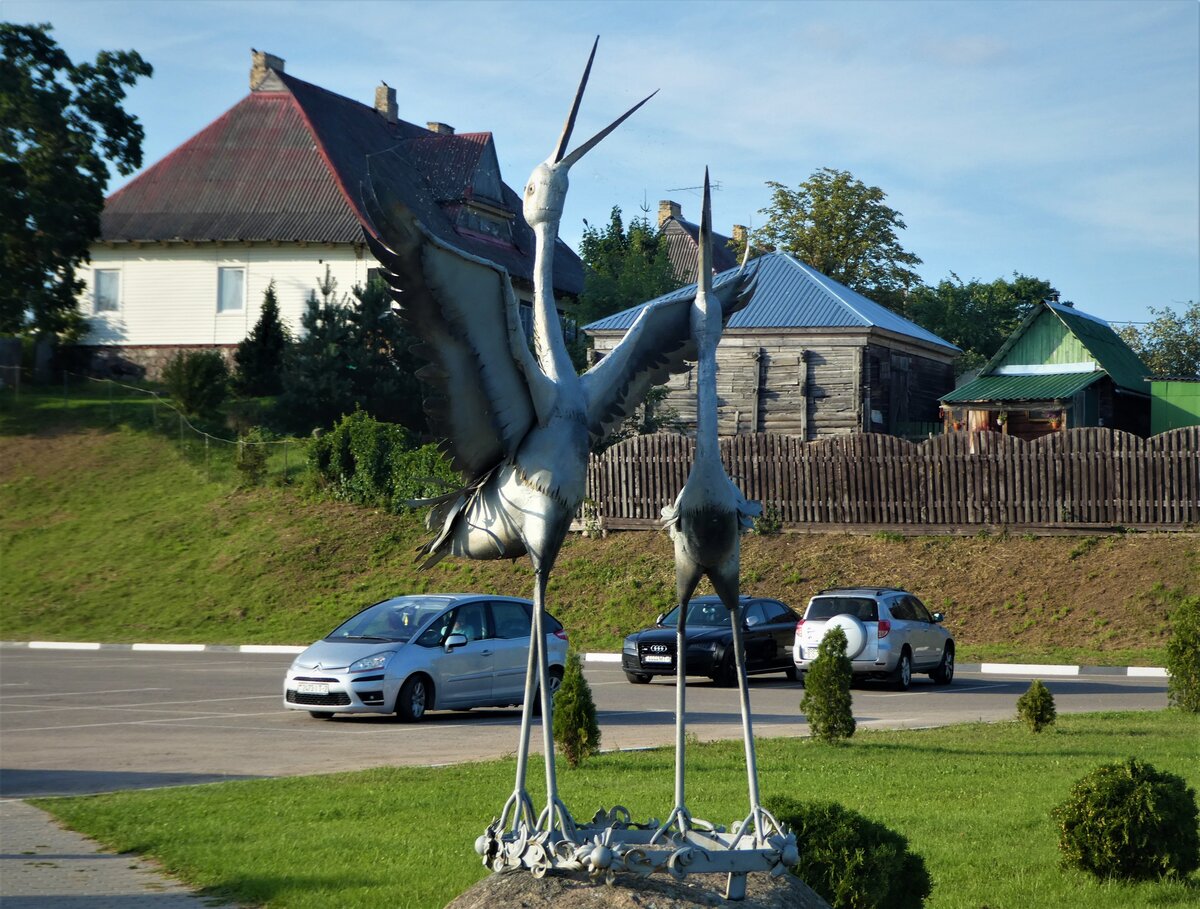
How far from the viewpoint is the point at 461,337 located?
17.4 ft

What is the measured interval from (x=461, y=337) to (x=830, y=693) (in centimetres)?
997

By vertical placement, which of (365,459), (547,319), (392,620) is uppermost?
(365,459)

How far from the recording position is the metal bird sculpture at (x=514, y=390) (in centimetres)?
516

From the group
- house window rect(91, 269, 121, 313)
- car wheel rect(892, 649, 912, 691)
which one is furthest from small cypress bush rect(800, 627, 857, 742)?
house window rect(91, 269, 121, 313)

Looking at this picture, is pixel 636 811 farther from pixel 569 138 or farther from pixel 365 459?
pixel 365 459

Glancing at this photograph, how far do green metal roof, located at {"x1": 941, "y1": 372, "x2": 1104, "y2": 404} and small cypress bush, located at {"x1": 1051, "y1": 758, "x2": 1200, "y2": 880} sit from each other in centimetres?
3562

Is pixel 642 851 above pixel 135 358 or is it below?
below

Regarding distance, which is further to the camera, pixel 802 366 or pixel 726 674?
pixel 802 366

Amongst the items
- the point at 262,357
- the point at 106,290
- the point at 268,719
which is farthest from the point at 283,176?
the point at 268,719

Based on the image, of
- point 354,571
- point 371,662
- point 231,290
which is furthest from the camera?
point 231,290

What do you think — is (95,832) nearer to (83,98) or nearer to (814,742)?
(814,742)

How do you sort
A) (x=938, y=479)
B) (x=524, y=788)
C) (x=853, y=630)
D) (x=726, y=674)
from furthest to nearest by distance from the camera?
(x=938, y=479)
(x=726, y=674)
(x=853, y=630)
(x=524, y=788)

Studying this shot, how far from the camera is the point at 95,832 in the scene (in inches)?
412

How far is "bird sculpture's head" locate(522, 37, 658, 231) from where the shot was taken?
5.45 m
